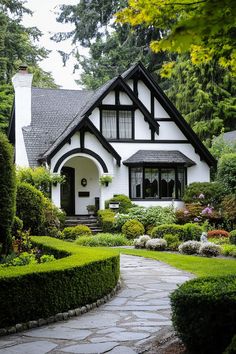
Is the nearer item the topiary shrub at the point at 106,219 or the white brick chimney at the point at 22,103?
the topiary shrub at the point at 106,219

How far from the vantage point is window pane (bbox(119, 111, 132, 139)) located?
25.9 metres

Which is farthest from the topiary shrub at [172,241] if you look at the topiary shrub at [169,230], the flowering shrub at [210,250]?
the flowering shrub at [210,250]

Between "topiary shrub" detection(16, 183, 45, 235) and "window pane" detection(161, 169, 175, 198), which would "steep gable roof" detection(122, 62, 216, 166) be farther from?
"topiary shrub" detection(16, 183, 45, 235)

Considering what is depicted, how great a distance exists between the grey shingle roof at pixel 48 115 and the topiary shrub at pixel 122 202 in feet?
13.2

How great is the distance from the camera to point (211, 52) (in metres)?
6.54

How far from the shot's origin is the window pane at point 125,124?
2589 cm

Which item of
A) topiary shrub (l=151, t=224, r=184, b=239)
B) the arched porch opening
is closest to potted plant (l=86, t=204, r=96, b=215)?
the arched porch opening

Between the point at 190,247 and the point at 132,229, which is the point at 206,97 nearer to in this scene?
the point at 132,229

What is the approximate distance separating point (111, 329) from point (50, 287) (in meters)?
1.15

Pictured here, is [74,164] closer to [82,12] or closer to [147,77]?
[147,77]

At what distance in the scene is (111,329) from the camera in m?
6.92

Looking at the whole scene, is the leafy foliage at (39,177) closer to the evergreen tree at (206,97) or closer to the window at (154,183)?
the window at (154,183)

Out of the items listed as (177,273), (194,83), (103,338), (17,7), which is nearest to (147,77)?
(194,83)

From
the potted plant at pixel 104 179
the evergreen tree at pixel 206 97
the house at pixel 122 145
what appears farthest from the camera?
the evergreen tree at pixel 206 97
